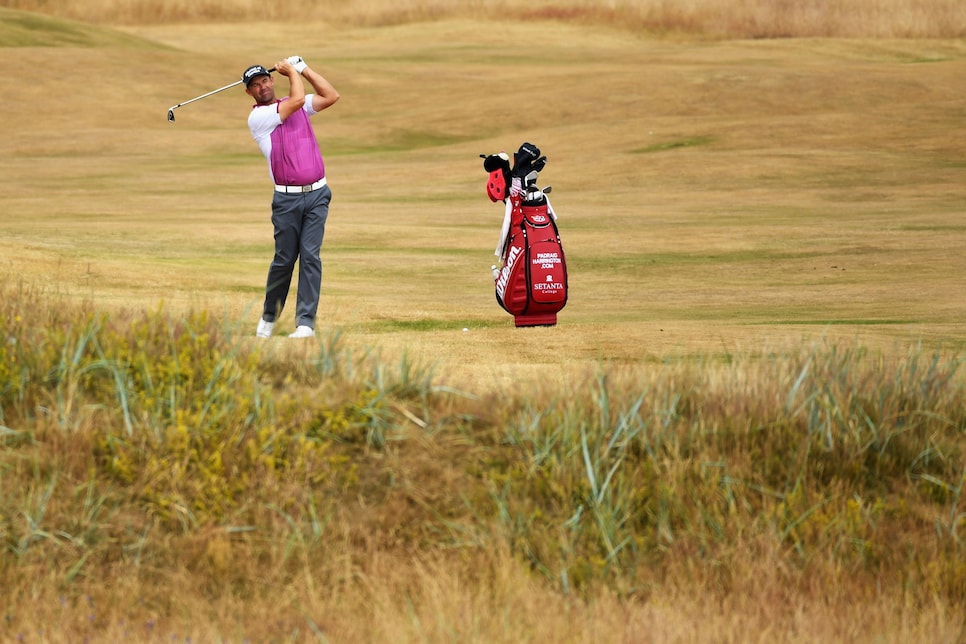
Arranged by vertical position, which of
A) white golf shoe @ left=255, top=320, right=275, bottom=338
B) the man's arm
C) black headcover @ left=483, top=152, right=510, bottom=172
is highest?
the man's arm

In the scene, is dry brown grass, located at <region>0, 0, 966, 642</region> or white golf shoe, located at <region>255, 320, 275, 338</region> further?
white golf shoe, located at <region>255, 320, 275, 338</region>

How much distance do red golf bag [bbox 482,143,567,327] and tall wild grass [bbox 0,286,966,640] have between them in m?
5.26

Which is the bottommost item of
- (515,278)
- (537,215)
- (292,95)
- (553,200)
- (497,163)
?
(553,200)

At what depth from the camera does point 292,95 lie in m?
10.0

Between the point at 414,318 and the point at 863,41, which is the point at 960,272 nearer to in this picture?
the point at 414,318

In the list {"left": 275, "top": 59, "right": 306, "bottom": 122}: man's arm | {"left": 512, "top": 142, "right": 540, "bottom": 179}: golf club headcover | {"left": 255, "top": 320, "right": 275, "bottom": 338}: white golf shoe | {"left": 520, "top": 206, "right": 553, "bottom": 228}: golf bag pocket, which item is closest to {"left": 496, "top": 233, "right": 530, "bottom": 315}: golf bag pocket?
{"left": 520, "top": 206, "right": 553, "bottom": 228}: golf bag pocket

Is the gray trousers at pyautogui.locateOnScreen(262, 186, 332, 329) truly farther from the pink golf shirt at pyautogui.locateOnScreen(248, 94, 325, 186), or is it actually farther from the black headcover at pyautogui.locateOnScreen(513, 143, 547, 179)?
the black headcover at pyautogui.locateOnScreen(513, 143, 547, 179)

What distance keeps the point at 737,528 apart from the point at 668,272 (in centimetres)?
1505

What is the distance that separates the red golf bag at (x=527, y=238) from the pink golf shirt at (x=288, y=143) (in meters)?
1.91

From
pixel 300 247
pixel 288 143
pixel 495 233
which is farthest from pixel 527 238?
pixel 495 233

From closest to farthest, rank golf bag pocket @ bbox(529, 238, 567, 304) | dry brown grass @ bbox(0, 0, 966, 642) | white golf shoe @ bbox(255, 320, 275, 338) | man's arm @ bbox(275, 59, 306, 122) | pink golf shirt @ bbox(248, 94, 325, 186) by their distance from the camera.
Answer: dry brown grass @ bbox(0, 0, 966, 642), man's arm @ bbox(275, 59, 306, 122), white golf shoe @ bbox(255, 320, 275, 338), pink golf shirt @ bbox(248, 94, 325, 186), golf bag pocket @ bbox(529, 238, 567, 304)

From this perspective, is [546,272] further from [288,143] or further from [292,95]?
[292,95]

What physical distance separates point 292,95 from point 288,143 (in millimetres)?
417

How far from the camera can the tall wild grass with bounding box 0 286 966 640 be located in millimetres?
5328
